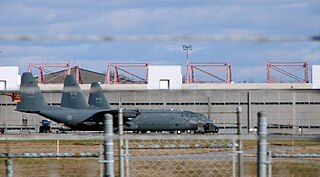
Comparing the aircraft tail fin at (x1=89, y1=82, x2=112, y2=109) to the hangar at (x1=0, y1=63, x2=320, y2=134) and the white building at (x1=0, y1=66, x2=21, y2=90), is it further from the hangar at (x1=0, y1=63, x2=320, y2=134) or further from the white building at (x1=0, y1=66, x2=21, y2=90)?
the white building at (x1=0, y1=66, x2=21, y2=90)

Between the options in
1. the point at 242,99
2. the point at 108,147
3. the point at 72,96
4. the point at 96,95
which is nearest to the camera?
the point at 108,147

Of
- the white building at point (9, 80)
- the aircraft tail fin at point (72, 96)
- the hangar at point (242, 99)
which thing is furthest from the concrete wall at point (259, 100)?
the white building at point (9, 80)

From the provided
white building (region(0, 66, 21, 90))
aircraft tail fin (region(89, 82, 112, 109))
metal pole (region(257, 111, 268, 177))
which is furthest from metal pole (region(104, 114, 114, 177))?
white building (region(0, 66, 21, 90))

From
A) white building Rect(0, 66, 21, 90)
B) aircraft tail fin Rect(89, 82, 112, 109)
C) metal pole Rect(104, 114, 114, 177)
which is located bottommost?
metal pole Rect(104, 114, 114, 177)

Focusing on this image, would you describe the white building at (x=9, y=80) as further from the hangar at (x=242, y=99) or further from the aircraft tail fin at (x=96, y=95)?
the aircraft tail fin at (x=96, y=95)

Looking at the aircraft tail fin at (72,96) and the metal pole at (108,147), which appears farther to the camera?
the aircraft tail fin at (72,96)

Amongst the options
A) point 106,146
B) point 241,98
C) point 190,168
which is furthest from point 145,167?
point 106,146

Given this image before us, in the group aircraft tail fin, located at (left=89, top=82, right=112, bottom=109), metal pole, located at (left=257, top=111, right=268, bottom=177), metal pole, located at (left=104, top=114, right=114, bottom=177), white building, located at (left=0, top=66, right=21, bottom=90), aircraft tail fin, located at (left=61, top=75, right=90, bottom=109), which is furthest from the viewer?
white building, located at (left=0, top=66, right=21, bottom=90)

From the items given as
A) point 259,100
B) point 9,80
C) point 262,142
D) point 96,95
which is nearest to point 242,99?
point 259,100

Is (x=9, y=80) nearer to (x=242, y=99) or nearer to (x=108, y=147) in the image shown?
(x=242, y=99)

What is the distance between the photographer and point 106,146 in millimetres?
5539

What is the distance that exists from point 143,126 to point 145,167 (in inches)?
650

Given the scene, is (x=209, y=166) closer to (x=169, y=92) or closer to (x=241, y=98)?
(x=241, y=98)

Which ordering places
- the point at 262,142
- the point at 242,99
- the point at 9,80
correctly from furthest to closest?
1. the point at 9,80
2. the point at 242,99
3. the point at 262,142
